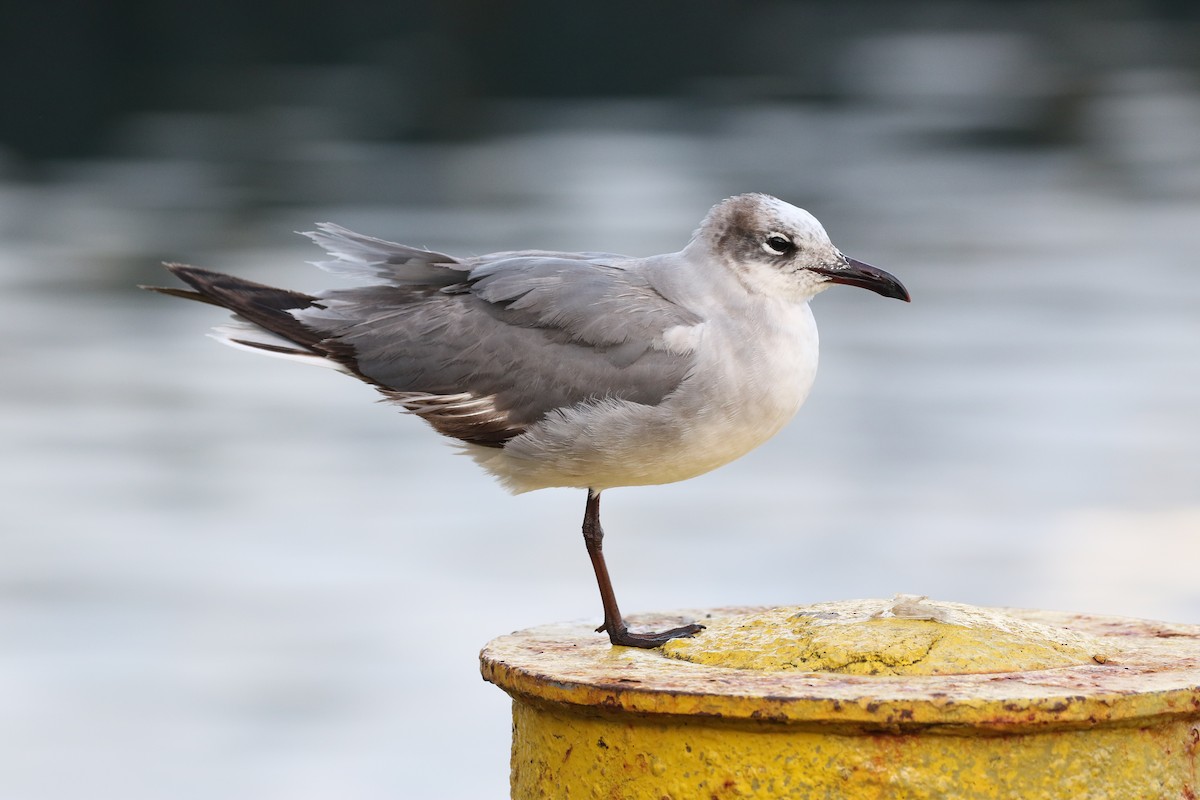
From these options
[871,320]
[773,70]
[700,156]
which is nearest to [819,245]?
[871,320]

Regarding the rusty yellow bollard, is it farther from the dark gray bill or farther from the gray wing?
the dark gray bill

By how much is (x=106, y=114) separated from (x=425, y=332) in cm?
3485

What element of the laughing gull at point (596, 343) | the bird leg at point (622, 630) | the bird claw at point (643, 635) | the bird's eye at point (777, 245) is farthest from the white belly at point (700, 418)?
the bird claw at point (643, 635)

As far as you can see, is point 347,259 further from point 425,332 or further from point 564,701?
point 564,701

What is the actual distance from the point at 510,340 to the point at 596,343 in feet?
0.77

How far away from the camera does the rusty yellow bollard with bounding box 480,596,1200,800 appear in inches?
112

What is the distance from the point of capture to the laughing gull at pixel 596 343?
13.3 feet

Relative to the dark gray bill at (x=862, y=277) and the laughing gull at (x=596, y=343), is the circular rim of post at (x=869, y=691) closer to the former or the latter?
the laughing gull at (x=596, y=343)

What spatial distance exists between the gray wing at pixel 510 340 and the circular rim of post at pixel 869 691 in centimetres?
94

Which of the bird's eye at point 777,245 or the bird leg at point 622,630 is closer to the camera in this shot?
the bird leg at point 622,630

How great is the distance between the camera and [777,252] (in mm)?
4230

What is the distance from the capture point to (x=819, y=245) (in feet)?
13.9

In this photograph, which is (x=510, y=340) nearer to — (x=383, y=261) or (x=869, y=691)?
(x=383, y=261)

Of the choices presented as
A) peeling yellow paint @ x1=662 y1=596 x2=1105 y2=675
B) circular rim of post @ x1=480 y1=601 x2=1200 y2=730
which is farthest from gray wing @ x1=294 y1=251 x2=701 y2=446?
circular rim of post @ x1=480 y1=601 x2=1200 y2=730
